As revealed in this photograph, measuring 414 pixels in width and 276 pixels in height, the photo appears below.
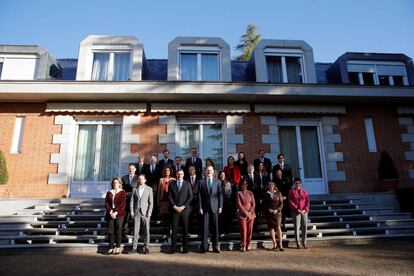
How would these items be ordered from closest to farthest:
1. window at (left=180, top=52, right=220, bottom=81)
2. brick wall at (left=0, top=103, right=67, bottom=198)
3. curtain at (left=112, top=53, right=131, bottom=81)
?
1. brick wall at (left=0, top=103, right=67, bottom=198)
2. curtain at (left=112, top=53, right=131, bottom=81)
3. window at (left=180, top=52, right=220, bottom=81)

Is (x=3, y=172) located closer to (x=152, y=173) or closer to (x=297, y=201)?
(x=152, y=173)

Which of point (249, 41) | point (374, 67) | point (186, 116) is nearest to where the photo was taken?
point (186, 116)

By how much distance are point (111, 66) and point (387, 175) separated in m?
10.3

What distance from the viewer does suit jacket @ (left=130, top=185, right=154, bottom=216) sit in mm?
6621

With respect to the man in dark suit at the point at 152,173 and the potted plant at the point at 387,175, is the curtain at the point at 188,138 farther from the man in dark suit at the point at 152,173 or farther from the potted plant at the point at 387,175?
the potted plant at the point at 387,175

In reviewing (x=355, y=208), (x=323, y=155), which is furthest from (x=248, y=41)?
(x=355, y=208)

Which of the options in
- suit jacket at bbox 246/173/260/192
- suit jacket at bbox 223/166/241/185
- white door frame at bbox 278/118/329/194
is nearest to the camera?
suit jacket at bbox 246/173/260/192

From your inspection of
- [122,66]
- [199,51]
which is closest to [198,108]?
[199,51]

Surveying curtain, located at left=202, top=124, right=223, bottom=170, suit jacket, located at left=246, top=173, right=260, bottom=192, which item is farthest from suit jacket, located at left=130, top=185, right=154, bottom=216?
curtain, located at left=202, top=124, right=223, bottom=170

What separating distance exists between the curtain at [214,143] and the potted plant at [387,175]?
213 inches

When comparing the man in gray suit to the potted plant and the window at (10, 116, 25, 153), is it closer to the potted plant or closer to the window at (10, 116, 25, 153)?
the window at (10, 116, 25, 153)

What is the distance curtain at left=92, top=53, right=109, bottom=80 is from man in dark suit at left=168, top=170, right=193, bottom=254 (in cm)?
609

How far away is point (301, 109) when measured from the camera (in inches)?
429

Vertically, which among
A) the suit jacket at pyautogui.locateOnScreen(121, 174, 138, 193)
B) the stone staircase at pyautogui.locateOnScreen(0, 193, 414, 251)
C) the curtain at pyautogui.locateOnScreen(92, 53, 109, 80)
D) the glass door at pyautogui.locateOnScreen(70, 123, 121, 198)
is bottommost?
the stone staircase at pyautogui.locateOnScreen(0, 193, 414, 251)
